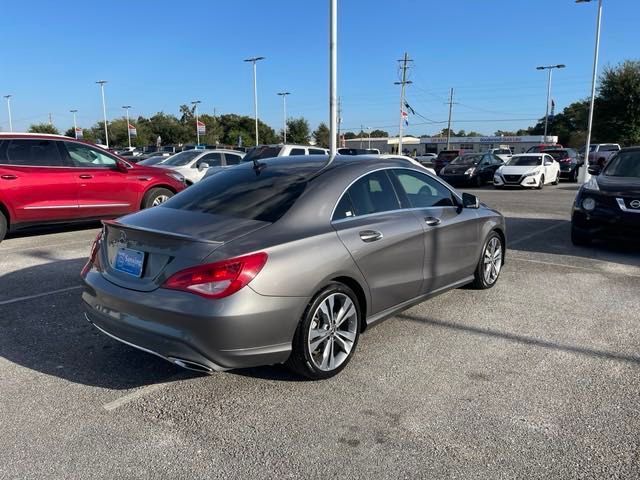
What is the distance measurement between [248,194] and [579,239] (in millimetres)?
6423

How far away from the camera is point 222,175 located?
4.56 m

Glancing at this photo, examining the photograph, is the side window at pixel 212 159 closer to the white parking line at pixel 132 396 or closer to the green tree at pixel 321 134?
the white parking line at pixel 132 396

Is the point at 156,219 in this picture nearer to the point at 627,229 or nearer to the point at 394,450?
the point at 394,450

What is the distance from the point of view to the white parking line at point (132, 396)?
331cm

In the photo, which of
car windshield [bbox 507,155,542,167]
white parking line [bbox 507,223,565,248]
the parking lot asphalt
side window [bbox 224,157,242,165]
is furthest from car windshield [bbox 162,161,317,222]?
car windshield [bbox 507,155,542,167]

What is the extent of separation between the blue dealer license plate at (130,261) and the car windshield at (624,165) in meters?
7.90

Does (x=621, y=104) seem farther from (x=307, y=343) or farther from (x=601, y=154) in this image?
(x=307, y=343)

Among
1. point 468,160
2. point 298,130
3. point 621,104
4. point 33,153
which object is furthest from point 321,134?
point 33,153

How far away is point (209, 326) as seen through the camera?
308cm

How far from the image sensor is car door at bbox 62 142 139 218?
9.16 metres

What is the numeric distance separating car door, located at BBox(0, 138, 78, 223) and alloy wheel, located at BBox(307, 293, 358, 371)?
6.83 meters

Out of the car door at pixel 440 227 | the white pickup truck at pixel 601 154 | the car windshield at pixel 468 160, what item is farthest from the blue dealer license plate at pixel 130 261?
the white pickup truck at pixel 601 154

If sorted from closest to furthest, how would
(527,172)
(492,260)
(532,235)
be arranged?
(492,260) → (532,235) → (527,172)

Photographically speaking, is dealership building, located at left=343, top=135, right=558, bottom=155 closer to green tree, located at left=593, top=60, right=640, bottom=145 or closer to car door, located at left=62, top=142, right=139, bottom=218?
green tree, located at left=593, top=60, right=640, bottom=145
